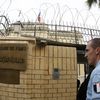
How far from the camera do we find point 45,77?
736 centimetres

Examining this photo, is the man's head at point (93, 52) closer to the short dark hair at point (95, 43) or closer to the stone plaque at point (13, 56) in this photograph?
the short dark hair at point (95, 43)

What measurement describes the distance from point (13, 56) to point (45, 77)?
77 centimetres

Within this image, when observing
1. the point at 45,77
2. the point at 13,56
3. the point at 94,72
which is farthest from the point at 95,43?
the point at 13,56

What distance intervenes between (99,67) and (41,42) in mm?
4392

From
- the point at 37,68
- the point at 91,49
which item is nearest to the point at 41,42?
the point at 37,68

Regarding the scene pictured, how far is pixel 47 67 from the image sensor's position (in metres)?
7.40

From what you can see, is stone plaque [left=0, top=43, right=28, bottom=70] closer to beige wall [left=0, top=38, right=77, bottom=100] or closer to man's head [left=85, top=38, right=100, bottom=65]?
beige wall [left=0, top=38, right=77, bottom=100]

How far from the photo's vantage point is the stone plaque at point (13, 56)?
24.2 ft

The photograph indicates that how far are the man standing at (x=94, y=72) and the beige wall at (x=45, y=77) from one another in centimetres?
413

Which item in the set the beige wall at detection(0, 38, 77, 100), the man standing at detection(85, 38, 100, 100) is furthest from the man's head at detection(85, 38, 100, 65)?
the beige wall at detection(0, 38, 77, 100)

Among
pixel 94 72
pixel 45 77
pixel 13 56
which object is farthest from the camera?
pixel 13 56

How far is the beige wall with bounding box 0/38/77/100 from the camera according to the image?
23.8 ft

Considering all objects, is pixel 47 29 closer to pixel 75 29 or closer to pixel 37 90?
pixel 75 29

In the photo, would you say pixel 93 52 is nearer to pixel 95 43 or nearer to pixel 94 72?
pixel 95 43
